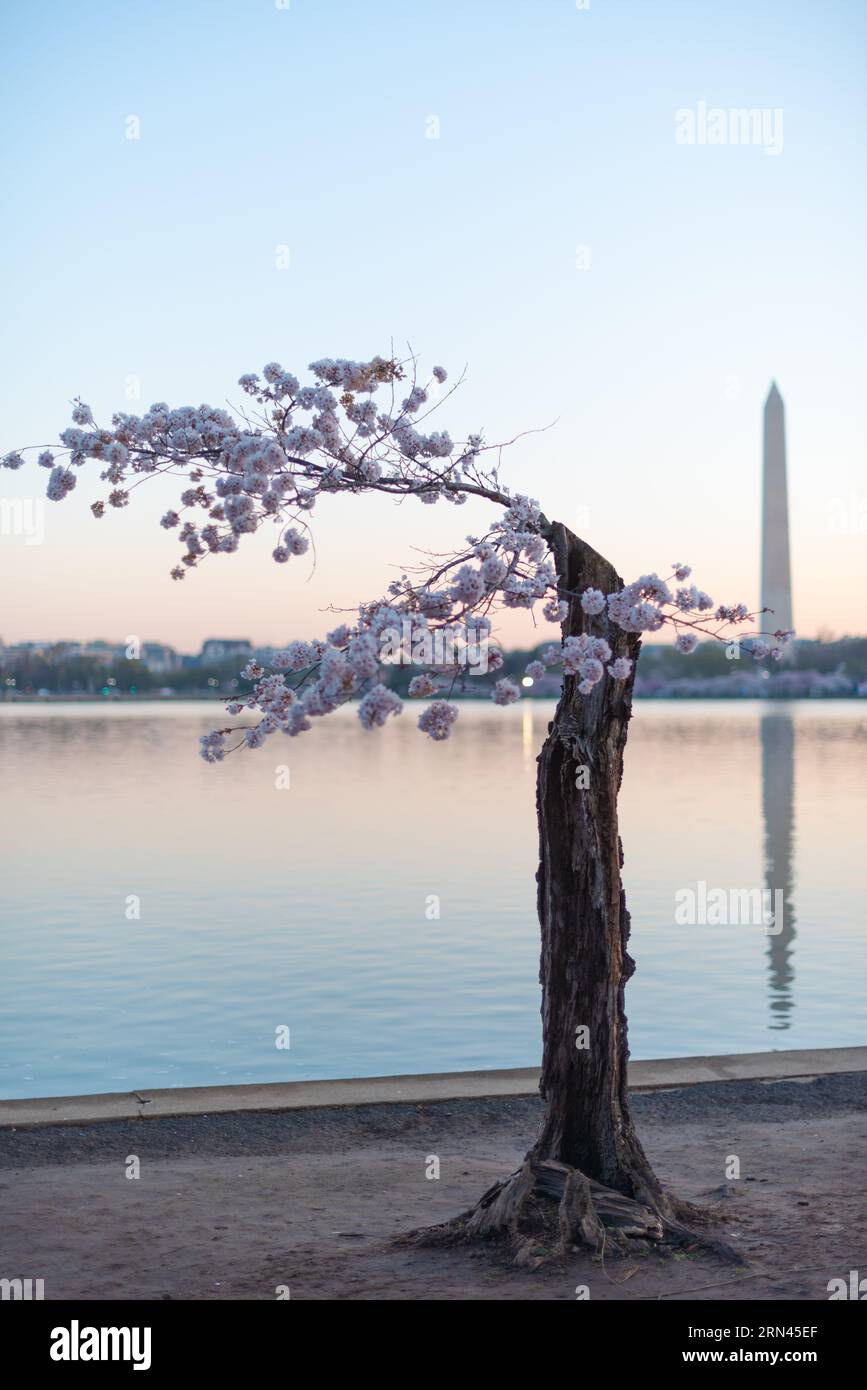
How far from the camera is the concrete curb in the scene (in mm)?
12266

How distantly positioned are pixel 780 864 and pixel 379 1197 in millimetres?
24443

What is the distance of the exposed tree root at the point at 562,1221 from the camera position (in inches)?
358

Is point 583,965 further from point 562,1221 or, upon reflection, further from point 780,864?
point 780,864

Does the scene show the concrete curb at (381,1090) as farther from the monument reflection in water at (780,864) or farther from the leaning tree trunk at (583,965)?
the monument reflection in water at (780,864)

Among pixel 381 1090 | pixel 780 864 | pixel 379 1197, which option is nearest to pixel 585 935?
pixel 379 1197

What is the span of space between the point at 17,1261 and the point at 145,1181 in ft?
5.74

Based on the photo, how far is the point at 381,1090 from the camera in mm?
12914

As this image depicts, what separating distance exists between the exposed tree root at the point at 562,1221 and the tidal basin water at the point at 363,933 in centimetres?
678

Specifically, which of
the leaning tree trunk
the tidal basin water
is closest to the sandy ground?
→ the leaning tree trunk

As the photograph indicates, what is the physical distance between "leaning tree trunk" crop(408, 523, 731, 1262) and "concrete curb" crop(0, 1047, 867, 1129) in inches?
124

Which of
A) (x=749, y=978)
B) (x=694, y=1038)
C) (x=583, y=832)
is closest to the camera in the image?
(x=583, y=832)
